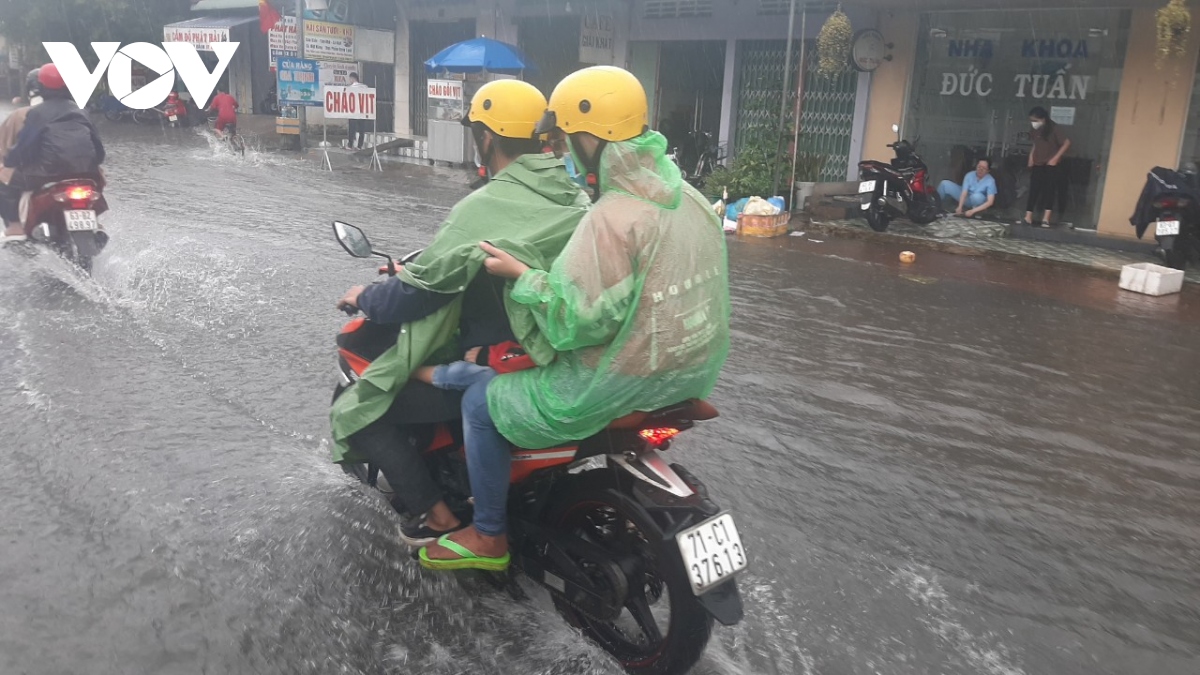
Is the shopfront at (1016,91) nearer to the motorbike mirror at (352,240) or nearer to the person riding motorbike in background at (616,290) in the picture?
the person riding motorbike in background at (616,290)

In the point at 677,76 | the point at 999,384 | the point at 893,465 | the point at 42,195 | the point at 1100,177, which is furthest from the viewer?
the point at 677,76

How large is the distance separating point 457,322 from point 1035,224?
11675 millimetres

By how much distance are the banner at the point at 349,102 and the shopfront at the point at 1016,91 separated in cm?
1026

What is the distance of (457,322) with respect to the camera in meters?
3.26

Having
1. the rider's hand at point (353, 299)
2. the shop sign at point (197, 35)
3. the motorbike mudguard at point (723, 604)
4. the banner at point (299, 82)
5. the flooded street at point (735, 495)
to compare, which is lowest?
the flooded street at point (735, 495)

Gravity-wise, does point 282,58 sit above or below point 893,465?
above

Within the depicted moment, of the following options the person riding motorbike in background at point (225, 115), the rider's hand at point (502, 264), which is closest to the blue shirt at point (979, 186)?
the rider's hand at point (502, 264)

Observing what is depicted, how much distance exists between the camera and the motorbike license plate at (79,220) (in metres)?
7.91

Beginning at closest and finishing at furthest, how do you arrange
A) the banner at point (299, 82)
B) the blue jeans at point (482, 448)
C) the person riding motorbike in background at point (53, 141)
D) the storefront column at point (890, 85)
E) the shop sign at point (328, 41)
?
1. the blue jeans at point (482, 448)
2. the person riding motorbike in background at point (53, 141)
3. the storefront column at point (890, 85)
4. the banner at point (299, 82)
5. the shop sign at point (328, 41)

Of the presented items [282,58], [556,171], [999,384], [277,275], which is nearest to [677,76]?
[282,58]

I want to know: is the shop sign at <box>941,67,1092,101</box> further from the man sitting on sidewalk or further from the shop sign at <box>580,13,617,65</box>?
the shop sign at <box>580,13,617,65</box>

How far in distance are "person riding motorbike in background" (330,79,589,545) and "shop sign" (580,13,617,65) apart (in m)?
15.2

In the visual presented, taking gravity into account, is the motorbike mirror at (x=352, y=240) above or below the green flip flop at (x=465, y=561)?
above

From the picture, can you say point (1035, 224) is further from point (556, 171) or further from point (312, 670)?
point (312, 670)
